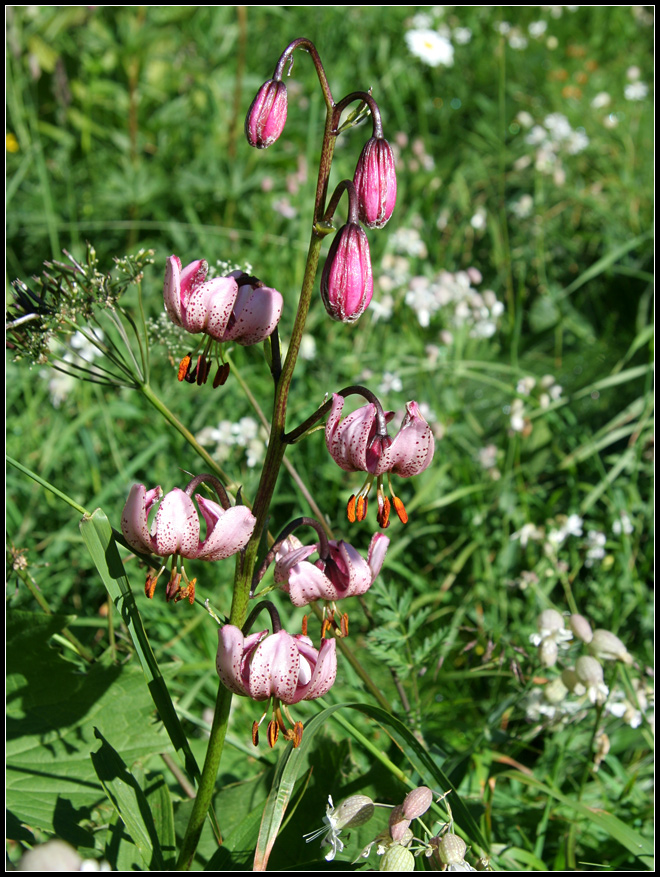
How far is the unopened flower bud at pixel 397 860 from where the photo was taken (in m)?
1.03

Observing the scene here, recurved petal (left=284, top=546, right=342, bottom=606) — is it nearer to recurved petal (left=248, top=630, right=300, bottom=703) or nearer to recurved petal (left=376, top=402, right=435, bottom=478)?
recurved petal (left=248, top=630, right=300, bottom=703)

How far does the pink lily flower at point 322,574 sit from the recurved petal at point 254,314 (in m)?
0.31

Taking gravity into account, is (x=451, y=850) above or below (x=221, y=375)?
A: below

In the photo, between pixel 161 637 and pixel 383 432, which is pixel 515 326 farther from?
pixel 383 432

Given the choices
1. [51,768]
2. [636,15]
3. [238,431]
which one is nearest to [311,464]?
[238,431]

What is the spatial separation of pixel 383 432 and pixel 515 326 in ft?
6.31

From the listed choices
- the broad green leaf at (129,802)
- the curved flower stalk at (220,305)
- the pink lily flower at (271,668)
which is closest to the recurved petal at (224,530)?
the pink lily flower at (271,668)

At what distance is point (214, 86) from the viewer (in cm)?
361

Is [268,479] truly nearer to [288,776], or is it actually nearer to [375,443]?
[375,443]

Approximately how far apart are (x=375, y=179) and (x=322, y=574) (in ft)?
1.76

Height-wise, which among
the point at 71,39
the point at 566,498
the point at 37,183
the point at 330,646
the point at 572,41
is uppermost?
the point at 572,41

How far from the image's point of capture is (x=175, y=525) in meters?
1.03

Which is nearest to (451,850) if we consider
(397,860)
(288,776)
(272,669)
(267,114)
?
(397,860)

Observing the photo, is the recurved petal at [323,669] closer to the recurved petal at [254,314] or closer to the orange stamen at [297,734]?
the orange stamen at [297,734]
